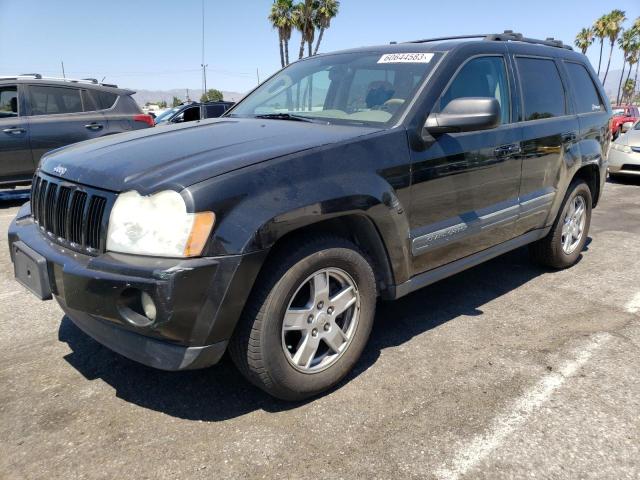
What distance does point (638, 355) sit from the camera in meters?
3.07

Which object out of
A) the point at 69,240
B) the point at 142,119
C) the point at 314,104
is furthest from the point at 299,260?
the point at 142,119

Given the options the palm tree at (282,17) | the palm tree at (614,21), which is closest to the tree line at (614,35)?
the palm tree at (614,21)

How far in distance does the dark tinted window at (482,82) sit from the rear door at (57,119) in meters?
5.92

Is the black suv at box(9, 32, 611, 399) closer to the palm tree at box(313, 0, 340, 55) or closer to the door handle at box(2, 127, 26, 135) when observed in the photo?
the door handle at box(2, 127, 26, 135)

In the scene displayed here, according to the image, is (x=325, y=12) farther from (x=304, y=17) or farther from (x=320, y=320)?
(x=320, y=320)

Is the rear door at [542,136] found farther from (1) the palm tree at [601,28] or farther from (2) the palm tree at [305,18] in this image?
(1) the palm tree at [601,28]

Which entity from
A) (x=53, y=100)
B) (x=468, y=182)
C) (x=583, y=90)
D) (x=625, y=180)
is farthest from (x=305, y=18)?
(x=468, y=182)

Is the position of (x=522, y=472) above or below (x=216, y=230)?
below

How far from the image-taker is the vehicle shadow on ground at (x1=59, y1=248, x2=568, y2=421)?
2.57 metres

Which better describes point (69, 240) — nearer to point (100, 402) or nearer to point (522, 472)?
point (100, 402)

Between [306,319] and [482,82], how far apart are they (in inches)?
81.1

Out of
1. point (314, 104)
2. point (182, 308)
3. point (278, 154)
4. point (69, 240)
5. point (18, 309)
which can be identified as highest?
point (314, 104)

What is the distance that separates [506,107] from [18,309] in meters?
3.72

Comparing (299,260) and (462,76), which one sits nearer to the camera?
(299,260)
